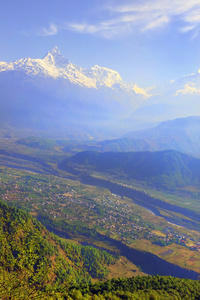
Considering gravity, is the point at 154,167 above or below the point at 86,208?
above

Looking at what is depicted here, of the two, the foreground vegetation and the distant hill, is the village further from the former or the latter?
the distant hill

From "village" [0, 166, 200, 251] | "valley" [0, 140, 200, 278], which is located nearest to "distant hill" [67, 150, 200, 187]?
"valley" [0, 140, 200, 278]

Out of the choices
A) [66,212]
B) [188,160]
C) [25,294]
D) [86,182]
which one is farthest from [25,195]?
[188,160]

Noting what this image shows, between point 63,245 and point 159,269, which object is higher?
point 63,245

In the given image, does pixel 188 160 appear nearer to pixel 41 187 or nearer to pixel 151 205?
pixel 151 205

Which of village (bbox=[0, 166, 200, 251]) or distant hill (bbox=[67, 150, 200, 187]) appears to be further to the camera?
distant hill (bbox=[67, 150, 200, 187])

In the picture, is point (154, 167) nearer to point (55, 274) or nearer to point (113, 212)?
point (113, 212)

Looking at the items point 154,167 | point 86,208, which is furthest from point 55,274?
point 154,167

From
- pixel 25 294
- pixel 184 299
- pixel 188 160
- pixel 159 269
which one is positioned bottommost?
pixel 159 269
